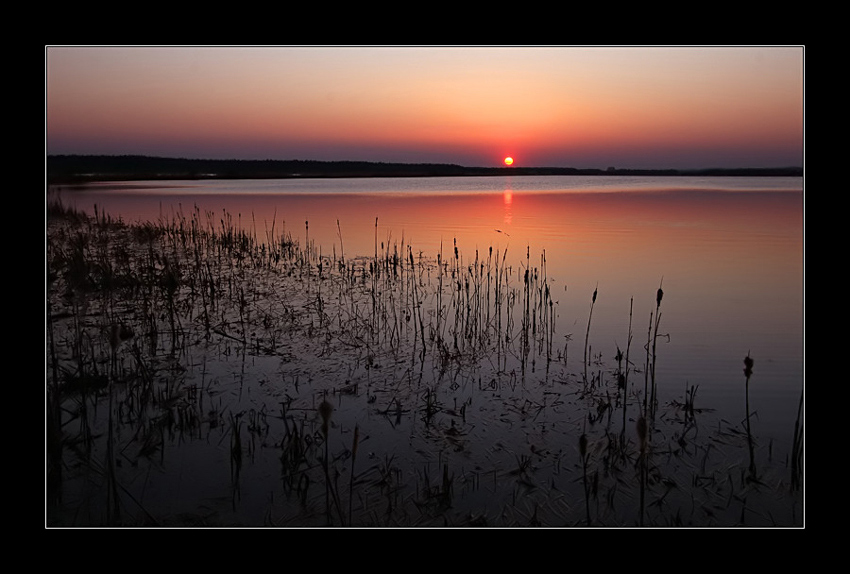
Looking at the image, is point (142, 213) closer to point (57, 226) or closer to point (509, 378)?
point (57, 226)

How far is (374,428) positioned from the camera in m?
4.25

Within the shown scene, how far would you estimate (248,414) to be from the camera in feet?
14.4

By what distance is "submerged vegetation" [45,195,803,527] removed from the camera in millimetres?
3406

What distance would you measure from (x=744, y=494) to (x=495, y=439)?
5.20 feet

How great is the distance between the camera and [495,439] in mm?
4117

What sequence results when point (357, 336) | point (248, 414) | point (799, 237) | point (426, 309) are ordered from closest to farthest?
1. point (248, 414)
2. point (357, 336)
3. point (426, 309)
4. point (799, 237)

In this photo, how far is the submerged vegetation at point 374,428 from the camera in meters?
3.41

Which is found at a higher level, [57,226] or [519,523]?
[57,226]
